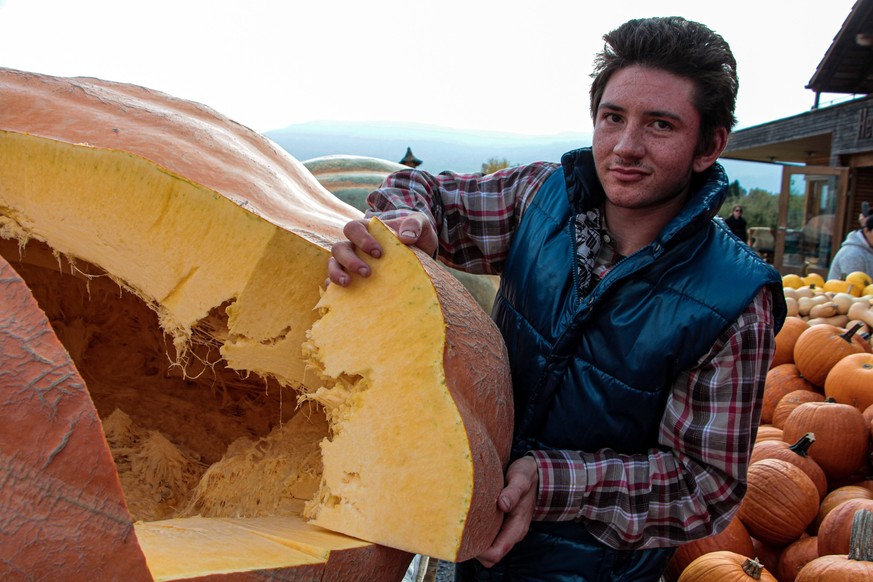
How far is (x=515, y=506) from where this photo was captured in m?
1.34

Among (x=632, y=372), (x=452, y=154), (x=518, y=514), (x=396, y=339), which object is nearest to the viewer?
(x=396, y=339)

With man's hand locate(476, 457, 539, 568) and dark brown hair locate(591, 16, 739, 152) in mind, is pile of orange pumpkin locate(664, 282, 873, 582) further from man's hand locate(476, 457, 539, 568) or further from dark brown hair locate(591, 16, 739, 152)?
dark brown hair locate(591, 16, 739, 152)

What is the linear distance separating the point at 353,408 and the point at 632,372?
27.9 inches

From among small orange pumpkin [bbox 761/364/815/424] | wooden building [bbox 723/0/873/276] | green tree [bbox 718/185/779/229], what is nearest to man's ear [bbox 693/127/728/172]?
small orange pumpkin [bbox 761/364/815/424]

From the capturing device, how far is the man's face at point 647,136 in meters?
1.50

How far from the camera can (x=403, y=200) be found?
1.73m

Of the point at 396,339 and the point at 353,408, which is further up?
the point at 396,339

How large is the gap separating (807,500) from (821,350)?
1.58 meters

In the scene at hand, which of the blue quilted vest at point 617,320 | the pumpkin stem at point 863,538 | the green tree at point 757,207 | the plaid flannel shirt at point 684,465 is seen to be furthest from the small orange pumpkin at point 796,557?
the green tree at point 757,207

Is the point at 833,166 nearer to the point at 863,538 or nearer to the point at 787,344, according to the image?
the point at 787,344

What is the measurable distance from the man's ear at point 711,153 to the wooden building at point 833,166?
867 centimetres

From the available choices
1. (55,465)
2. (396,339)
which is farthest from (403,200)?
(55,465)

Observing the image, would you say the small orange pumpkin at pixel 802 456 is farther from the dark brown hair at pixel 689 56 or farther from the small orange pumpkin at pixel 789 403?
the dark brown hair at pixel 689 56

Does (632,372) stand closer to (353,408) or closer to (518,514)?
(518,514)
